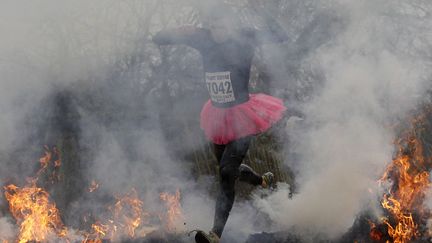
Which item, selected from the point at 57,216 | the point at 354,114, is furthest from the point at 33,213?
the point at 354,114

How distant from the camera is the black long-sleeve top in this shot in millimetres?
4293

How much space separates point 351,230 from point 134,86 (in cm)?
339

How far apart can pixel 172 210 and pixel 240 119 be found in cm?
194

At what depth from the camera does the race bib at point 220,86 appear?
431 cm

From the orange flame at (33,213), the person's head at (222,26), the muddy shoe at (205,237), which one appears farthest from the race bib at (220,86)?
the orange flame at (33,213)

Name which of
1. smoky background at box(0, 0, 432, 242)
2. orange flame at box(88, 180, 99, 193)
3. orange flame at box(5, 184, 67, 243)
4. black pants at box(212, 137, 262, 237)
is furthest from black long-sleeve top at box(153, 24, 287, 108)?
orange flame at box(88, 180, 99, 193)

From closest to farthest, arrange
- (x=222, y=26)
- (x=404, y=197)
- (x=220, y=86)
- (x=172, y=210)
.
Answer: (x=222, y=26), (x=220, y=86), (x=404, y=197), (x=172, y=210)

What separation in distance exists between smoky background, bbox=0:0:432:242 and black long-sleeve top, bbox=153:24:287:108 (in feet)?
2.57

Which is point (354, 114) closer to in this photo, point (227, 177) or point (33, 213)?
point (227, 177)

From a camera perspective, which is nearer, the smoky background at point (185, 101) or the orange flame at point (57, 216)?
the orange flame at point (57, 216)

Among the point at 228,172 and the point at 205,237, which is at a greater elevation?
the point at 228,172

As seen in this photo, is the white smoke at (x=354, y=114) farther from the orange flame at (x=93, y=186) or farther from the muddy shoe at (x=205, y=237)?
the orange flame at (x=93, y=186)

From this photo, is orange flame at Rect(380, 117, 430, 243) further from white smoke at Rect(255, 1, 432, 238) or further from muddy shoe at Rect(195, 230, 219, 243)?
muddy shoe at Rect(195, 230, 219, 243)

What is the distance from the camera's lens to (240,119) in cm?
436
